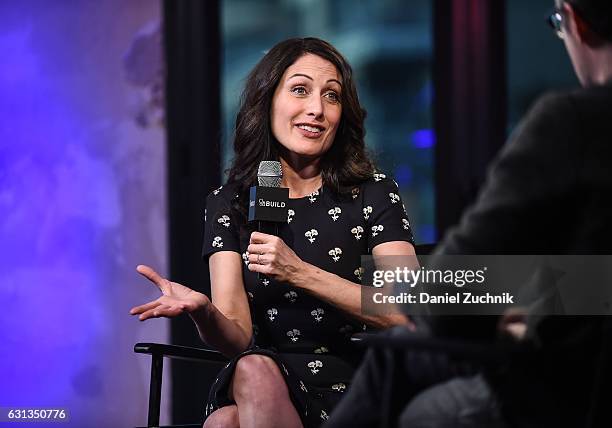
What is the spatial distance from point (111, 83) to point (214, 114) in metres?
0.49

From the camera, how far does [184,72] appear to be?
14.6 feet

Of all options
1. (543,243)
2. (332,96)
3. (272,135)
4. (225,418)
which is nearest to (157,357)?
(225,418)

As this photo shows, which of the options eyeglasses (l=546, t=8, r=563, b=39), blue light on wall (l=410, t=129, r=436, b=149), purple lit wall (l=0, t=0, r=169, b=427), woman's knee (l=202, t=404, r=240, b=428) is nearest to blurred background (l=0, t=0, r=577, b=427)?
purple lit wall (l=0, t=0, r=169, b=427)

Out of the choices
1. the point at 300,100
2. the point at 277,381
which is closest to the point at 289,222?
the point at 300,100

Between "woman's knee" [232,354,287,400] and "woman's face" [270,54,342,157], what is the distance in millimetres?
674

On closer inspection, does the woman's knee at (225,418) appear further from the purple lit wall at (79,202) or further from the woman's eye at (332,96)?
the purple lit wall at (79,202)

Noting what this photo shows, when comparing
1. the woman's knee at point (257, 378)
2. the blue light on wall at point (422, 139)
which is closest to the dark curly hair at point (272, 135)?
the woman's knee at point (257, 378)

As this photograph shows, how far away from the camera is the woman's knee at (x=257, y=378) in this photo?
2.31m

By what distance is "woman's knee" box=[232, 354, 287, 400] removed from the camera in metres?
2.31

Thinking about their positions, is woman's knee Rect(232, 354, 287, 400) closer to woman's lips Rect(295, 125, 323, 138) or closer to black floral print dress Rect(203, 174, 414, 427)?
black floral print dress Rect(203, 174, 414, 427)

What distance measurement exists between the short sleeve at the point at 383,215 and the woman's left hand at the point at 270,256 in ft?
1.19

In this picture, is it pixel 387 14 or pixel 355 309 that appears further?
pixel 387 14

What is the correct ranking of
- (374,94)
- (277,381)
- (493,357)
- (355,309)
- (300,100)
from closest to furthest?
(493,357)
(277,381)
(355,309)
(300,100)
(374,94)

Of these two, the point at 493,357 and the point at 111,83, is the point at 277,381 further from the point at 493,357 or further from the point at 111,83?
the point at 111,83
